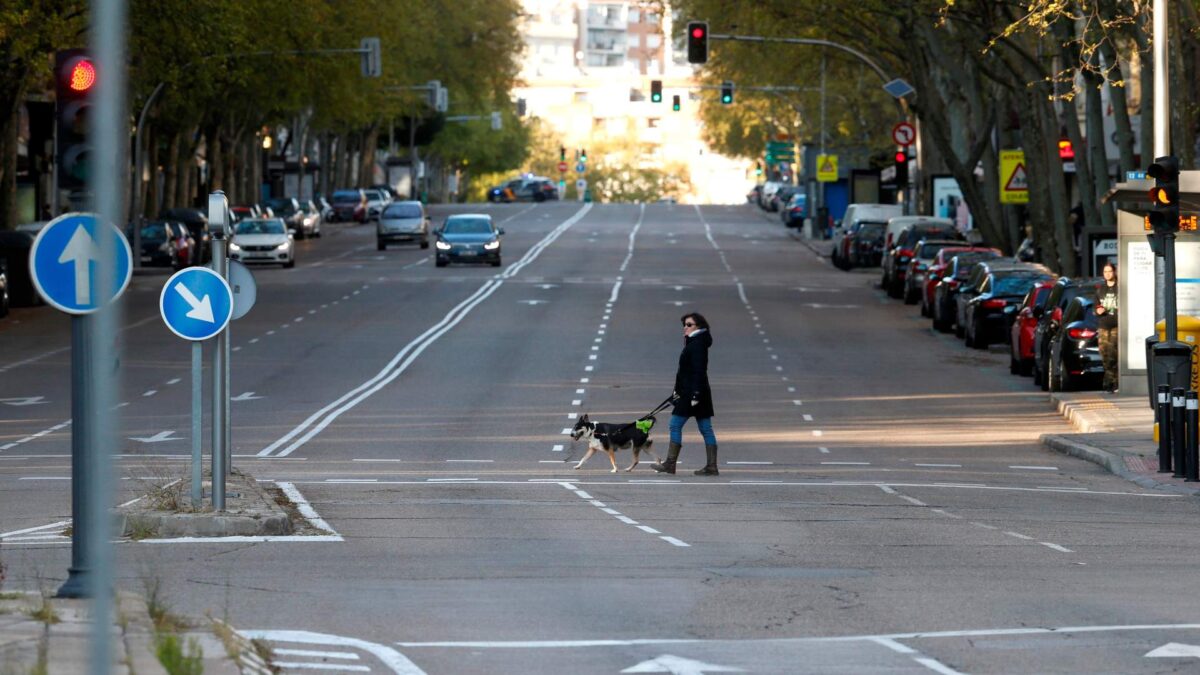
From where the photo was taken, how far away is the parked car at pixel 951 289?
42562 mm

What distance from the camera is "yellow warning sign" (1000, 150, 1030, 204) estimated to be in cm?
4919

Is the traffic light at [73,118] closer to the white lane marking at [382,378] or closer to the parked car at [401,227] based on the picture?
the white lane marking at [382,378]

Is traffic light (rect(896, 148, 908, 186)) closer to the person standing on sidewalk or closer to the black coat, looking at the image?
the person standing on sidewalk

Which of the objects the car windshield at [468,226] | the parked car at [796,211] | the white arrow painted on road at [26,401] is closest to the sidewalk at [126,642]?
the white arrow painted on road at [26,401]

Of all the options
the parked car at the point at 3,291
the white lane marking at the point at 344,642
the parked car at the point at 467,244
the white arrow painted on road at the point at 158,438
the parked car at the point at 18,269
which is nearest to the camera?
the white lane marking at the point at 344,642

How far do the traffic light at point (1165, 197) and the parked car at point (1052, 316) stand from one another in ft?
27.2

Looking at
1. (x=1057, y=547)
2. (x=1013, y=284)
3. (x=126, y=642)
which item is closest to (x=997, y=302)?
(x=1013, y=284)

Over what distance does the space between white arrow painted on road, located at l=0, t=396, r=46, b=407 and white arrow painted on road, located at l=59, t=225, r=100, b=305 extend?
20.4 meters

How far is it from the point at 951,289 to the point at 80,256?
111ft

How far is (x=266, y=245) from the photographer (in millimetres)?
64688

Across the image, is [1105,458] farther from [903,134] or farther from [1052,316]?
[903,134]

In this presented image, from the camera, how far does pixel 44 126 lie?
76.0 m

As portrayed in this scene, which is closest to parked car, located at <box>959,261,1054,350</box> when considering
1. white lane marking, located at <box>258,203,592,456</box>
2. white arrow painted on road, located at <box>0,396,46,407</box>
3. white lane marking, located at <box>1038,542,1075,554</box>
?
white lane marking, located at <box>258,203,592,456</box>

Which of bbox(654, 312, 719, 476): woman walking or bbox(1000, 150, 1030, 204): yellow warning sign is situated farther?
bbox(1000, 150, 1030, 204): yellow warning sign
